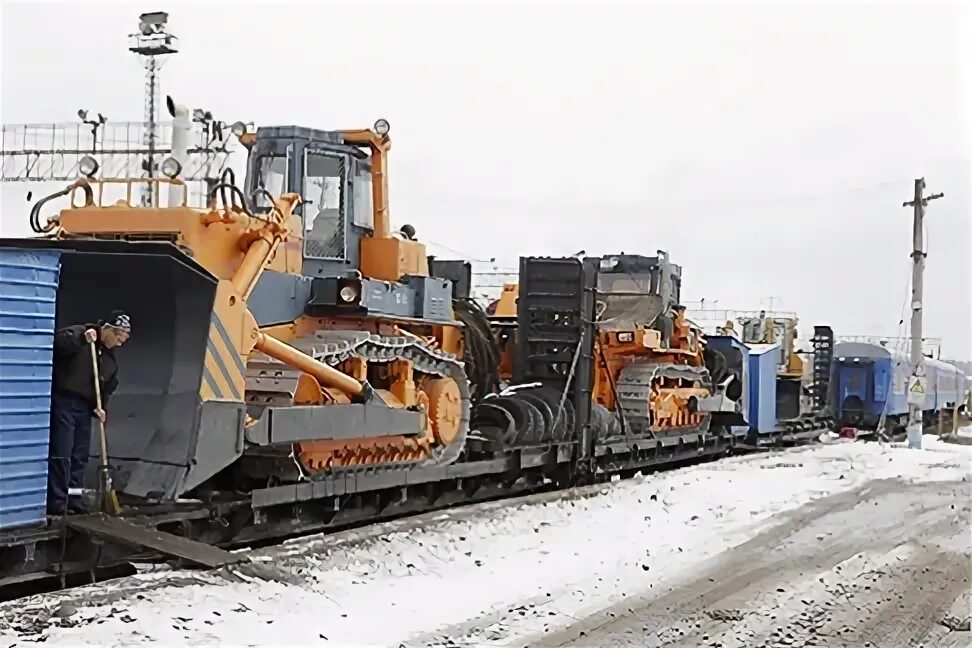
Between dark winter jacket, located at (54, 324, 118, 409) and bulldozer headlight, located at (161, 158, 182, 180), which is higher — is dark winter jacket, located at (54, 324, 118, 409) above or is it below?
below

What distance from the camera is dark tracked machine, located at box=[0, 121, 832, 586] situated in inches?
296

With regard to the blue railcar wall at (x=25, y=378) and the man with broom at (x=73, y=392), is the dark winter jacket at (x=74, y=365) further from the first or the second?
the blue railcar wall at (x=25, y=378)

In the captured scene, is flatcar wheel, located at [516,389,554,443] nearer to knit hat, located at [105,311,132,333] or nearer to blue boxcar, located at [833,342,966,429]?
knit hat, located at [105,311,132,333]

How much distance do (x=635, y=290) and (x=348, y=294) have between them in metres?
9.23

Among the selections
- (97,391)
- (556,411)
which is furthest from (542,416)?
(97,391)

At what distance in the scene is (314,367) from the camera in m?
9.89

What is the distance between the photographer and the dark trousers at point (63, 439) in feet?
24.9

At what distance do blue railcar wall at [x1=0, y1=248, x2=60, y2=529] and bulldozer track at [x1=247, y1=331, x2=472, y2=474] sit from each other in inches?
95.8

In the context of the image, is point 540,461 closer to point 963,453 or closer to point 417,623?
point 417,623

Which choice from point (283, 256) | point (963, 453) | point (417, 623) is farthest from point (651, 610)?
point (963, 453)

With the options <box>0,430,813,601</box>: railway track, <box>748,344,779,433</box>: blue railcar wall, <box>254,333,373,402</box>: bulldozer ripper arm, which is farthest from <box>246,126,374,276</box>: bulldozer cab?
<box>748,344,779,433</box>: blue railcar wall

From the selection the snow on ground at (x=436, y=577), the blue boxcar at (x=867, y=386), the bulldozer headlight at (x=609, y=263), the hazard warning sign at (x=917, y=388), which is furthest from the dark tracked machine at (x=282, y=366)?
the blue boxcar at (x=867, y=386)

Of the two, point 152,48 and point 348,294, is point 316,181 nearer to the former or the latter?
point 348,294

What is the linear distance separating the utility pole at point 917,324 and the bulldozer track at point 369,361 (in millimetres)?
13112
